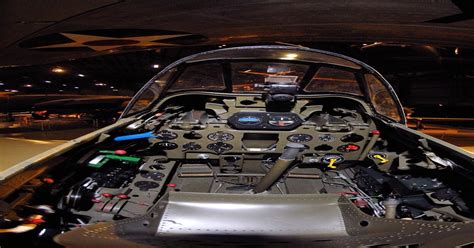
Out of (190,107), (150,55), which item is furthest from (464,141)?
(150,55)

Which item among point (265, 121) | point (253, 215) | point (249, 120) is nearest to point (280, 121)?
point (265, 121)

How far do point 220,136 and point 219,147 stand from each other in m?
0.10

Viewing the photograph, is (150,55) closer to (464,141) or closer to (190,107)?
(190,107)

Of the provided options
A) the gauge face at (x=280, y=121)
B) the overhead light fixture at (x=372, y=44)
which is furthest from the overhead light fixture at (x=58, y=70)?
the overhead light fixture at (x=372, y=44)

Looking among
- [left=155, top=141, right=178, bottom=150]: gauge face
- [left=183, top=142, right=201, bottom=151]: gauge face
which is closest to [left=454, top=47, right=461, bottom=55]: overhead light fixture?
[left=183, top=142, right=201, bottom=151]: gauge face

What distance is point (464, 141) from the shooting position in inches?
238

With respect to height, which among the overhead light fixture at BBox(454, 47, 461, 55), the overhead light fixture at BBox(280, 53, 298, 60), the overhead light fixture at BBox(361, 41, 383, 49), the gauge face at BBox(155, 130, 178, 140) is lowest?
the gauge face at BBox(155, 130, 178, 140)

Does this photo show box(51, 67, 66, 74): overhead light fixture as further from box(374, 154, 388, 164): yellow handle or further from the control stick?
box(374, 154, 388, 164): yellow handle

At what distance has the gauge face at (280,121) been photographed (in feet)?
7.37

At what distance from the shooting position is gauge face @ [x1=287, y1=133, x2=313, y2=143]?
2.27 m

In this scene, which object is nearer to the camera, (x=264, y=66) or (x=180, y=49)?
(x=264, y=66)

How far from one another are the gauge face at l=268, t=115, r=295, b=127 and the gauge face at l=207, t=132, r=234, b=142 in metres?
0.33

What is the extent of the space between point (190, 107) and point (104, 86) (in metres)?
5.13

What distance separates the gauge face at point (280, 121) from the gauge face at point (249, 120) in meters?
0.09
